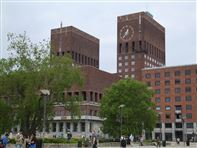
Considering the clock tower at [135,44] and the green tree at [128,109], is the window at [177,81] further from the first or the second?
the green tree at [128,109]

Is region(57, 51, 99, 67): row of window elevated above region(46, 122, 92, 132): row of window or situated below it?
above

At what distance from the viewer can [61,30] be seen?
537 feet

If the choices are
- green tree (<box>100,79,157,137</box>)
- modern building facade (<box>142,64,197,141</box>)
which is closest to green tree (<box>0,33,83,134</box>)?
green tree (<box>100,79,157,137</box>)

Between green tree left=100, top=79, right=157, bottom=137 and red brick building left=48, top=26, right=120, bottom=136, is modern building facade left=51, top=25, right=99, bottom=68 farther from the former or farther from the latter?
green tree left=100, top=79, right=157, bottom=137

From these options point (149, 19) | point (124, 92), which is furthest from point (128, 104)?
point (149, 19)

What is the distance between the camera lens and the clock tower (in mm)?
163000

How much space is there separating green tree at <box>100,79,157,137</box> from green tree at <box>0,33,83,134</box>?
16.8m

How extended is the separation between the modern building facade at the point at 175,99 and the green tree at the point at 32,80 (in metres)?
74.8

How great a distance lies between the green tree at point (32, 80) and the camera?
56031mm

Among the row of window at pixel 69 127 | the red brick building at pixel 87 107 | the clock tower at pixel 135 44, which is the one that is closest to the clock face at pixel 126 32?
the clock tower at pixel 135 44

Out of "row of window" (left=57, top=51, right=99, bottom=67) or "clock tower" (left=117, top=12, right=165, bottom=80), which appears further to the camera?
"clock tower" (left=117, top=12, right=165, bottom=80)

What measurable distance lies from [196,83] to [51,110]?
79.4m

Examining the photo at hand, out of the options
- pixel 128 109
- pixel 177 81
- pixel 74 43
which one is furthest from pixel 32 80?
pixel 74 43

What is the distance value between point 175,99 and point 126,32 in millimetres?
45694
